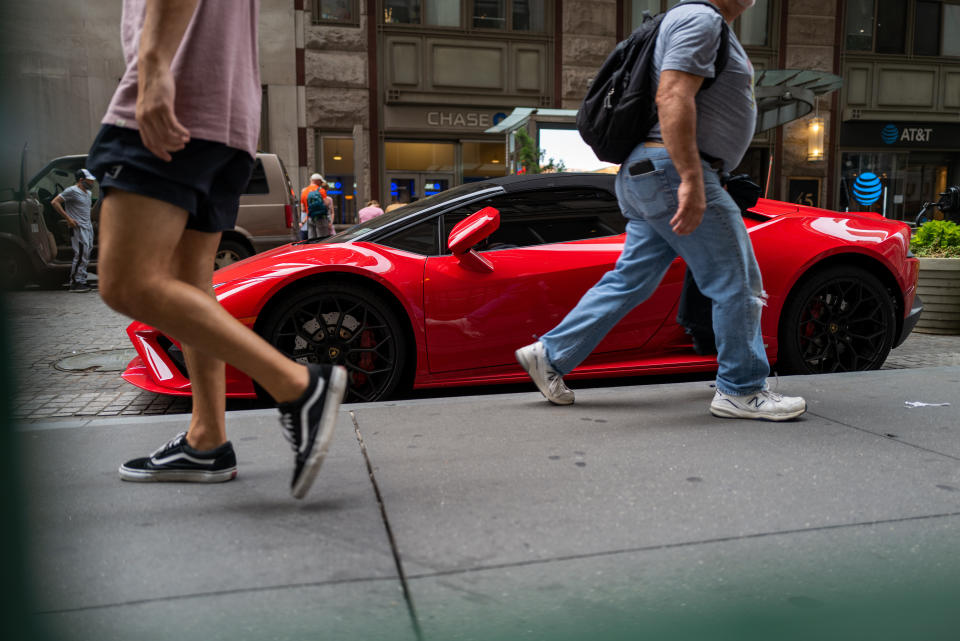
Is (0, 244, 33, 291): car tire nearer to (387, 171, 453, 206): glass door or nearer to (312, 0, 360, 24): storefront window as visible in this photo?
(387, 171, 453, 206): glass door

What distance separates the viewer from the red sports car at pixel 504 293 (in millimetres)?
3758

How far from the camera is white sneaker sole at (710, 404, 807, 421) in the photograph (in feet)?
10.2

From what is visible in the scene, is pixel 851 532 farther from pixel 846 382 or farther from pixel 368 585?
pixel 846 382

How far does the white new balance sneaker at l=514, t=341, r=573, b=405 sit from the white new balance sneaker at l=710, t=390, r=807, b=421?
2.13 ft

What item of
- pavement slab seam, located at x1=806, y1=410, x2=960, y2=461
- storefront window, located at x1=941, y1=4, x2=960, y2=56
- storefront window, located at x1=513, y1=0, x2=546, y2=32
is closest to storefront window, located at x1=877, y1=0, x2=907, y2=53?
storefront window, located at x1=941, y1=4, x2=960, y2=56

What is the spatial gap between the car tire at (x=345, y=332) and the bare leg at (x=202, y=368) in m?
1.35

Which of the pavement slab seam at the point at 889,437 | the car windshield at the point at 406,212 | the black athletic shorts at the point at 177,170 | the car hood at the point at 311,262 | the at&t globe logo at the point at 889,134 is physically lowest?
the pavement slab seam at the point at 889,437

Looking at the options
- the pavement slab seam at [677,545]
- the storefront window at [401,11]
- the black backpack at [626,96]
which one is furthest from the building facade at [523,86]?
the pavement slab seam at [677,545]

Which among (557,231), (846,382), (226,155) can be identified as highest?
(226,155)

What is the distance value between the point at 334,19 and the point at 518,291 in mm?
16601

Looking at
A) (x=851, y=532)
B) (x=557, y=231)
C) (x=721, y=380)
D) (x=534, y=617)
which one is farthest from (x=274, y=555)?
(x=557, y=231)

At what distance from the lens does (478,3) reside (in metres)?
19.3

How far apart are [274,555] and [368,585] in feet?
0.97

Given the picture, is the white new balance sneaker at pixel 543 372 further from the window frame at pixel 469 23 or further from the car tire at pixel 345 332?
the window frame at pixel 469 23
